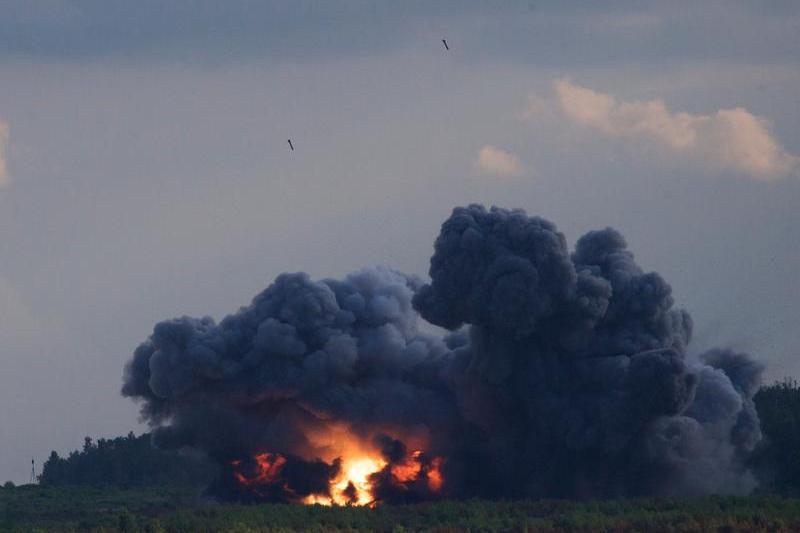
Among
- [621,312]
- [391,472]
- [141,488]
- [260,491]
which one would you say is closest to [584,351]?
[621,312]

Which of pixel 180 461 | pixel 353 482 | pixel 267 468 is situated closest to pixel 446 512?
pixel 353 482

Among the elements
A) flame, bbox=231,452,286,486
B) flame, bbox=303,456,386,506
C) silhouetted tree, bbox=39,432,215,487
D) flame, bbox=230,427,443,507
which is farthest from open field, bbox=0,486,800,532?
silhouetted tree, bbox=39,432,215,487

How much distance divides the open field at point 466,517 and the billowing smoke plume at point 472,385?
7.65 metres

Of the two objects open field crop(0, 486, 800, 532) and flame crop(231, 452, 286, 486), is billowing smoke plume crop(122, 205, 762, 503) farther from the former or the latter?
open field crop(0, 486, 800, 532)

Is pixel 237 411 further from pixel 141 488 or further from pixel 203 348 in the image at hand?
pixel 141 488

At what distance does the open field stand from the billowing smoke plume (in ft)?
25.1

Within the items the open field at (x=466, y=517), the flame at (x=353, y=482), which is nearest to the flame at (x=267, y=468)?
the flame at (x=353, y=482)

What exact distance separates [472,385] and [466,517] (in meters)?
16.2

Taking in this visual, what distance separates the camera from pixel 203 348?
111 metres

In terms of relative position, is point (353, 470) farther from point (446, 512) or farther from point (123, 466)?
point (123, 466)

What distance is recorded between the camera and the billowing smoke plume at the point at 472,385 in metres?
105

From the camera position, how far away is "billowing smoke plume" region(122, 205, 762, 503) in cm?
10462

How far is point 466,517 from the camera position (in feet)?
303

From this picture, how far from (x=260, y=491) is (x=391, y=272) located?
18.4 metres
